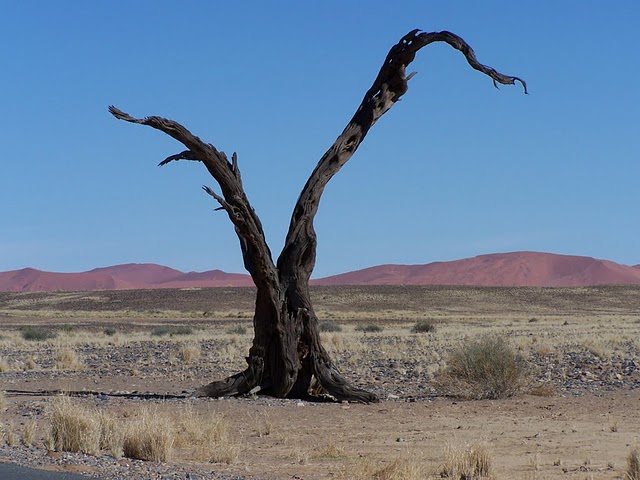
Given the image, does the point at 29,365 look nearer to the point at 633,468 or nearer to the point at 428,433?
the point at 428,433

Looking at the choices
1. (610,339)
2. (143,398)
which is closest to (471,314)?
(610,339)

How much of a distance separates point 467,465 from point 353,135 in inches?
349

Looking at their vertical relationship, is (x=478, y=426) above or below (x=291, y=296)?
below

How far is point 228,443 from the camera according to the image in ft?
44.5

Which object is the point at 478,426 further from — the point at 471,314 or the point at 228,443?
the point at 471,314

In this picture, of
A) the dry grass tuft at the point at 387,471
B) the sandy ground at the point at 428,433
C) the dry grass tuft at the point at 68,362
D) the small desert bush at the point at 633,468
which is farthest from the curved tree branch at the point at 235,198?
the dry grass tuft at the point at 68,362

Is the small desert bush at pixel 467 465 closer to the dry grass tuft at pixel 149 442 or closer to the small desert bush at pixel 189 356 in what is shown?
the dry grass tuft at pixel 149 442

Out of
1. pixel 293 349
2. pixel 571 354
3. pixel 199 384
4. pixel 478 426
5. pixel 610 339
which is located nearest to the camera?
pixel 478 426

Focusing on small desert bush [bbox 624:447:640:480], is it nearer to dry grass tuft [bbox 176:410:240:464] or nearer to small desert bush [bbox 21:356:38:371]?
dry grass tuft [bbox 176:410:240:464]

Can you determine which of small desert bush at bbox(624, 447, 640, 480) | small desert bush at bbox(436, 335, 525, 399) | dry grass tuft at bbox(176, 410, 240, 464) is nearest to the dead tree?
small desert bush at bbox(436, 335, 525, 399)

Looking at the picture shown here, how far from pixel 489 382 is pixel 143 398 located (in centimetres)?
659

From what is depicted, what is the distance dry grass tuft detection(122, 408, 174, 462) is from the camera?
40.3 feet

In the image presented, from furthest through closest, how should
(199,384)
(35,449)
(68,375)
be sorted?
(68,375)
(199,384)
(35,449)

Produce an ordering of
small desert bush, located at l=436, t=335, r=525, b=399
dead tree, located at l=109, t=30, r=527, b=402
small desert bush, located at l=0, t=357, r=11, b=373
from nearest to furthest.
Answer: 1. dead tree, located at l=109, t=30, r=527, b=402
2. small desert bush, located at l=436, t=335, r=525, b=399
3. small desert bush, located at l=0, t=357, r=11, b=373
